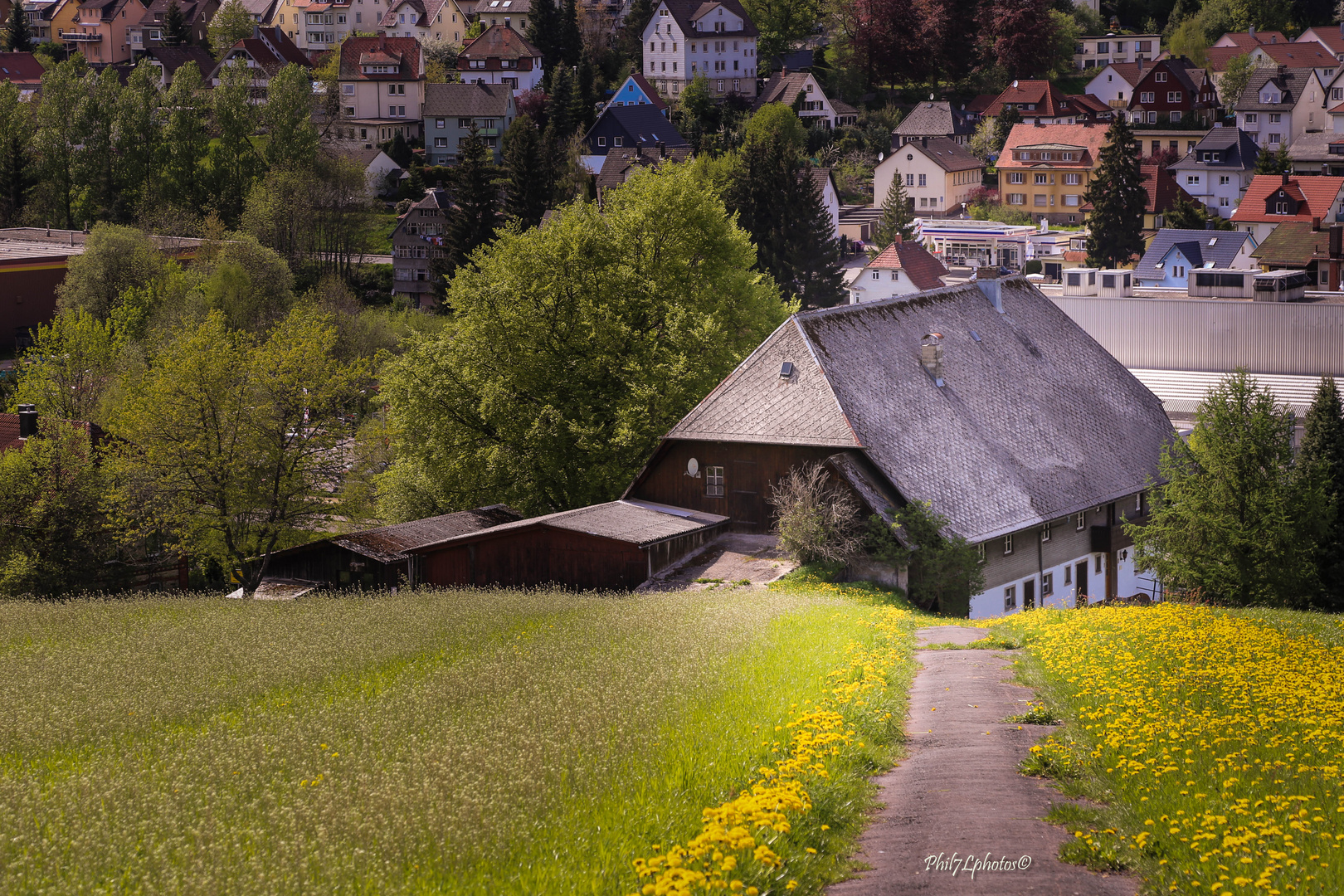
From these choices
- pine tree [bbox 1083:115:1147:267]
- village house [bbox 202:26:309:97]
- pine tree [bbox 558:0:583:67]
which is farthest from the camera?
village house [bbox 202:26:309:97]

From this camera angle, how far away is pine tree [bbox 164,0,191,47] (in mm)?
166250

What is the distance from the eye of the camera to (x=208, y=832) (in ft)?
34.2

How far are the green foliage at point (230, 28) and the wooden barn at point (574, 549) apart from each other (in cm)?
14120

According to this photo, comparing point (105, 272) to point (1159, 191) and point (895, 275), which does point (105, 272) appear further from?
point (1159, 191)

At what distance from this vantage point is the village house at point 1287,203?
98.7m

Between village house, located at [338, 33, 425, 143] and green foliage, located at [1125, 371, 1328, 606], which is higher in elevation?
village house, located at [338, 33, 425, 143]

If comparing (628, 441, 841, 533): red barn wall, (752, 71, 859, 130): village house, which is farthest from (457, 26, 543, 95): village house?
(628, 441, 841, 533): red barn wall

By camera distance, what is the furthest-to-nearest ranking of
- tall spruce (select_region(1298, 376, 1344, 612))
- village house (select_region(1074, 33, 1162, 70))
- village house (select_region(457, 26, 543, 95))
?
village house (select_region(1074, 33, 1162, 70)) < village house (select_region(457, 26, 543, 95)) < tall spruce (select_region(1298, 376, 1344, 612))

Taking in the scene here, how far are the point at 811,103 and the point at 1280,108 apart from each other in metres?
42.4

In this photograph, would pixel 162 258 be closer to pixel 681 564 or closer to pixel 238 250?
pixel 238 250

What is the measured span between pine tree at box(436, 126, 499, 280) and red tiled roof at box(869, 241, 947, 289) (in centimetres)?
2468

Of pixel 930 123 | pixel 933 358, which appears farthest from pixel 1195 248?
pixel 933 358

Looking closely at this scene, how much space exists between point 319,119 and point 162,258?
164 ft

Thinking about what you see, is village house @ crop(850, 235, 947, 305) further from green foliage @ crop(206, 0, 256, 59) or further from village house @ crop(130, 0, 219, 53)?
village house @ crop(130, 0, 219, 53)
